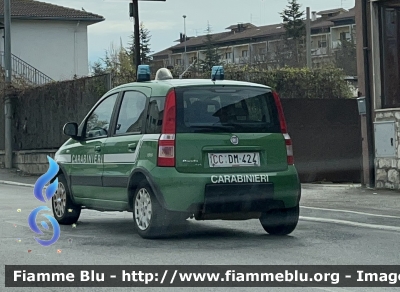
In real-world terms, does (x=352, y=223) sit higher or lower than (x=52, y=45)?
lower

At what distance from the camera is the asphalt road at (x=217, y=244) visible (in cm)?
842

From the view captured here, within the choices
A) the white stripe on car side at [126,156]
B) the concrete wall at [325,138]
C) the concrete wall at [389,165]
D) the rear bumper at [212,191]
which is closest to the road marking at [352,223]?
the rear bumper at [212,191]

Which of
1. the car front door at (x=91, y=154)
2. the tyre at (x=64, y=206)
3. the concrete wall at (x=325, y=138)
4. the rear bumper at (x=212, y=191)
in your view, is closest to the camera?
the rear bumper at (x=212, y=191)

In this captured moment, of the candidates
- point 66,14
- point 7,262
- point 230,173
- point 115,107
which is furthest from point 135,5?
point 66,14

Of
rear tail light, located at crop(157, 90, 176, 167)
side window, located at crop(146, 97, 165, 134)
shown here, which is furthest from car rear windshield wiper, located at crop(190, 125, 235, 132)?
side window, located at crop(146, 97, 165, 134)

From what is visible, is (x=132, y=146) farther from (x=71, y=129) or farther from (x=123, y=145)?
(x=71, y=129)

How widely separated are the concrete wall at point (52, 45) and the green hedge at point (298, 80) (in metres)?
23.0

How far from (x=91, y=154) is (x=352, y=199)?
19.2 feet

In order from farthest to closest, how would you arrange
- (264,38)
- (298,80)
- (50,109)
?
(264,38) → (50,109) → (298,80)

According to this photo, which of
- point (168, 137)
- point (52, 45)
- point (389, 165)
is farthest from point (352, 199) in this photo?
point (52, 45)

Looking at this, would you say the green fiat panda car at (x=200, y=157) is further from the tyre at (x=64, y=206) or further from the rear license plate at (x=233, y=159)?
the tyre at (x=64, y=206)

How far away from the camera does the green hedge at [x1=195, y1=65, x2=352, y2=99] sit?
24156 mm

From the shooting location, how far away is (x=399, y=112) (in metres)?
16.9

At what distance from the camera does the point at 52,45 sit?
47.1 metres
